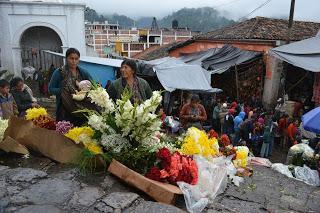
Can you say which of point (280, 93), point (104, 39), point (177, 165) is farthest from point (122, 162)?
point (104, 39)

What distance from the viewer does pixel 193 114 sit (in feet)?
23.8

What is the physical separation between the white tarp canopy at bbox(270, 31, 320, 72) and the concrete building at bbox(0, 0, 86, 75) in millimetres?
9436

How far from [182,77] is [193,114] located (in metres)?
5.25

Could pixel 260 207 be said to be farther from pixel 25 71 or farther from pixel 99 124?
pixel 25 71

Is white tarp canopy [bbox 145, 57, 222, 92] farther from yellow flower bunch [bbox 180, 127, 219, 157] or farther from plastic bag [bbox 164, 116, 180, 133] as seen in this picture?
yellow flower bunch [bbox 180, 127, 219, 157]

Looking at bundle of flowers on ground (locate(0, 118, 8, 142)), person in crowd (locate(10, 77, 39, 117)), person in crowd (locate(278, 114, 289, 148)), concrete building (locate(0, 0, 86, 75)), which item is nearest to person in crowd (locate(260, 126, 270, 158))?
person in crowd (locate(278, 114, 289, 148))

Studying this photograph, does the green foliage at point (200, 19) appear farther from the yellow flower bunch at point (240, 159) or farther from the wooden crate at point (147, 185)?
the wooden crate at point (147, 185)

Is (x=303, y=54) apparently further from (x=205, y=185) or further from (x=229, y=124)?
(x=205, y=185)

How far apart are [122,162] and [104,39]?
53922 millimetres

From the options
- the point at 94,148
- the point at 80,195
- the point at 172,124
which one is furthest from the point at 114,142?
the point at 172,124

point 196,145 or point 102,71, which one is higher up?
point 196,145

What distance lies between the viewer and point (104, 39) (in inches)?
2142

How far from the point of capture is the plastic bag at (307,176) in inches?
203

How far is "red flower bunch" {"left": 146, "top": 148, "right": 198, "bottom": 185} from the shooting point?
2.74 m
